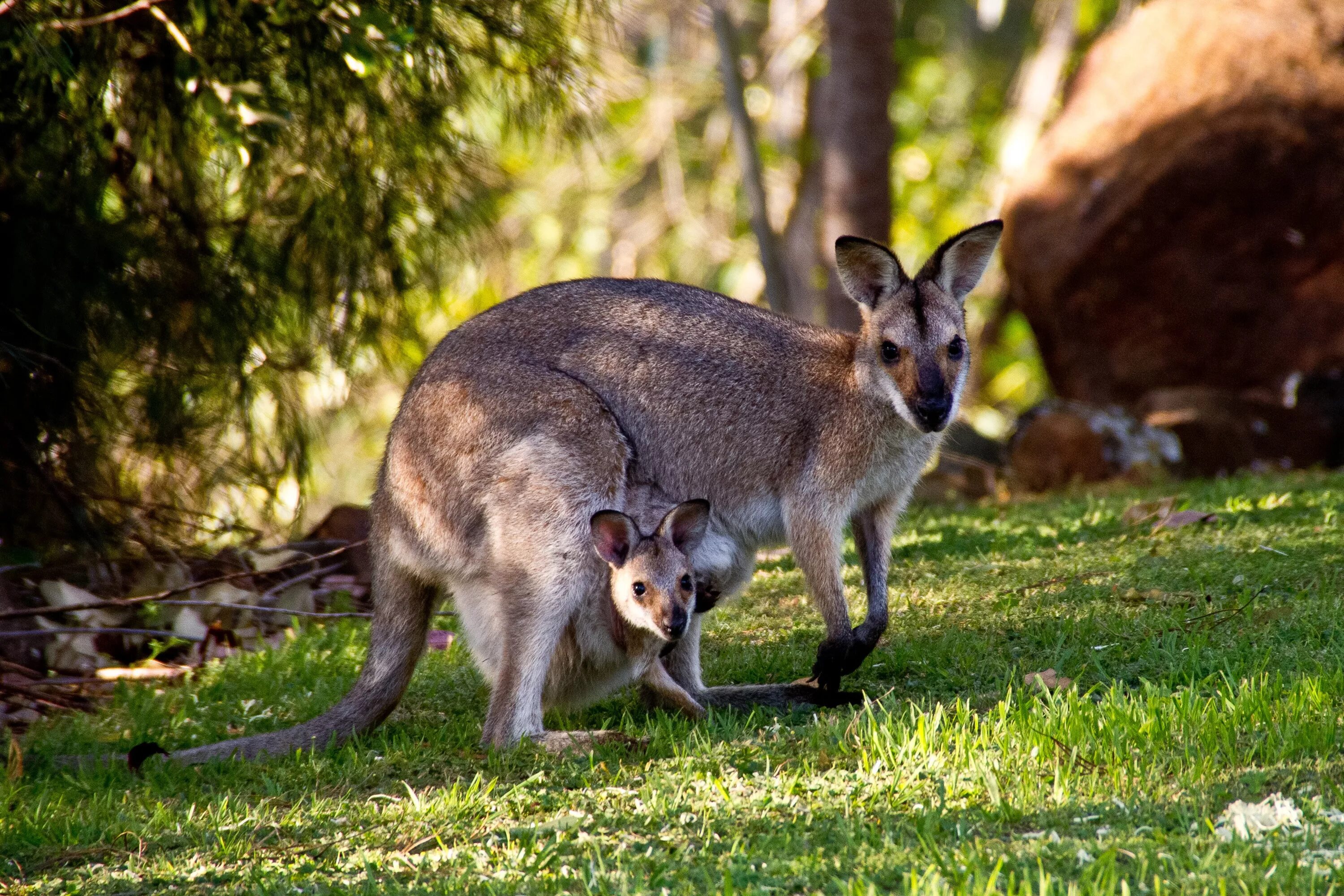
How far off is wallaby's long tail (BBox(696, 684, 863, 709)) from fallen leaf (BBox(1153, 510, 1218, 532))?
7.73 feet

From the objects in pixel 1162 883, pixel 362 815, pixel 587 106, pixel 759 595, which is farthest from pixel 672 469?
pixel 587 106

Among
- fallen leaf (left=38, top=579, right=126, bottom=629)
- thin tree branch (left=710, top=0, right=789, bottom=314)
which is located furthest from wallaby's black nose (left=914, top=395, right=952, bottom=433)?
thin tree branch (left=710, top=0, right=789, bottom=314)

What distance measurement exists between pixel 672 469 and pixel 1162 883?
254 cm

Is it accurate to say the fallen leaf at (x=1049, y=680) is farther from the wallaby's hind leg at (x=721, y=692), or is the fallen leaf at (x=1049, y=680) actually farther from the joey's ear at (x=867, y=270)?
the joey's ear at (x=867, y=270)

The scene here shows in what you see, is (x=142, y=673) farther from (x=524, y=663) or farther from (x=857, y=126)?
(x=857, y=126)

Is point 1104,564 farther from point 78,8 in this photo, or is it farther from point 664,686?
point 78,8

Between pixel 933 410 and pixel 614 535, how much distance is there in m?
1.16

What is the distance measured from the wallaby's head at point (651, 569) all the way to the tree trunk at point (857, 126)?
18.6 ft

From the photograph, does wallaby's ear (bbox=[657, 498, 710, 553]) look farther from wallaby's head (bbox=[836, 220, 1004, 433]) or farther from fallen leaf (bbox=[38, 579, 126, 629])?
fallen leaf (bbox=[38, 579, 126, 629])

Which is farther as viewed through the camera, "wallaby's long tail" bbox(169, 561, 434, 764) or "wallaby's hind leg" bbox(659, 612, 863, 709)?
"wallaby's hind leg" bbox(659, 612, 863, 709)

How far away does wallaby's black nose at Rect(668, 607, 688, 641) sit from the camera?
4355mm

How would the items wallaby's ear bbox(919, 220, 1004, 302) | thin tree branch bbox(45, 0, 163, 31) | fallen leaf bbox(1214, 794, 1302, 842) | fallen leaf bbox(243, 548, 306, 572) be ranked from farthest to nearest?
fallen leaf bbox(243, 548, 306, 572), thin tree branch bbox(45, 0, 163, 31), wallaby's ear bbox(919, 220, 1004, 302), fallen leaf bbox(1214, 794, 1302, 842)

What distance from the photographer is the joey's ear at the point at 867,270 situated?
4.99 metres

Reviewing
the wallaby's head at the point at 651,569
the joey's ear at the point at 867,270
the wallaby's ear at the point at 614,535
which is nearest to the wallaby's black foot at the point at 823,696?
the wallaby's head at the point at 651,569
